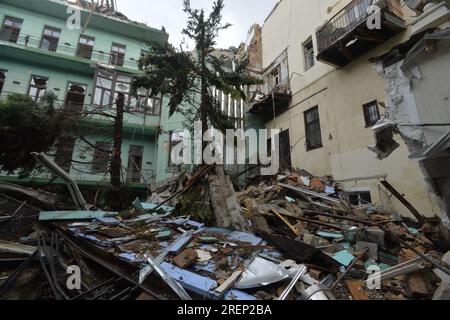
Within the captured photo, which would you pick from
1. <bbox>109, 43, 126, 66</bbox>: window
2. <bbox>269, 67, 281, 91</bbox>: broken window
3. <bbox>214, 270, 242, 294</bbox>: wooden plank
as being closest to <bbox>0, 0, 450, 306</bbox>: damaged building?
<bbox>214, 270, 242, 294</bbox>: wooden plank

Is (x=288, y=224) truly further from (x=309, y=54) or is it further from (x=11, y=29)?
(x=11, y=29)

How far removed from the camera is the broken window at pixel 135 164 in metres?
12.8

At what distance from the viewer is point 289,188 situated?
331 inches

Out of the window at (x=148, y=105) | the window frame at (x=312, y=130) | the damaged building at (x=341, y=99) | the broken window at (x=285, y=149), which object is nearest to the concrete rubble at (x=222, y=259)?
the damaged building at (x=341, y=99)

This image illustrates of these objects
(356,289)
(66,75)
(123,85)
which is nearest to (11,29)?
(66,75)

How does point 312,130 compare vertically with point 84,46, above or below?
below

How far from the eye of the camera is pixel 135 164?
12922 millimetres

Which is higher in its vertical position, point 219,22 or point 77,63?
point 77,63

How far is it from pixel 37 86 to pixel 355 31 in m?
16.0

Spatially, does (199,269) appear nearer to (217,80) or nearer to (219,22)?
(217,80)

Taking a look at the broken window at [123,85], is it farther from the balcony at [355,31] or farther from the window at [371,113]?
the window at [371,113]
